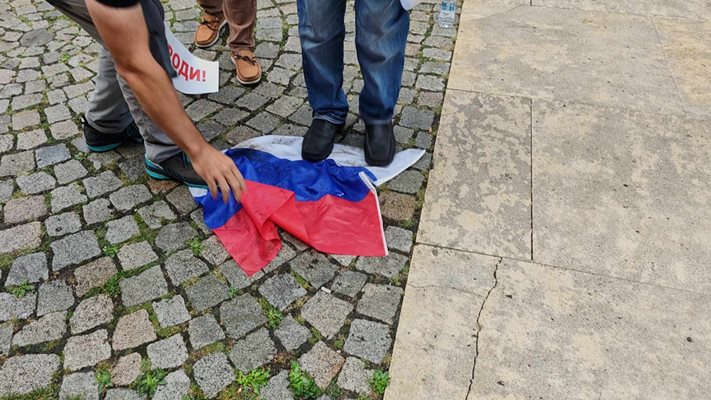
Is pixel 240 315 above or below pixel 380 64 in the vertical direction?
below

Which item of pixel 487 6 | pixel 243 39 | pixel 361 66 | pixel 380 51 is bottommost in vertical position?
pixel 487 6

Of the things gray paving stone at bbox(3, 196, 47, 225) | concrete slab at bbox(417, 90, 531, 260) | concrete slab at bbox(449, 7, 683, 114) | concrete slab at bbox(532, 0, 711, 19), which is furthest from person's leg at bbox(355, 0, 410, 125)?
concrete slab at bbox(532, 0, 711, 19)

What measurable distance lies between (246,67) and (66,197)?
1.34m

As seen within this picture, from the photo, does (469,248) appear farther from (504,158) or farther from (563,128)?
(563,128)

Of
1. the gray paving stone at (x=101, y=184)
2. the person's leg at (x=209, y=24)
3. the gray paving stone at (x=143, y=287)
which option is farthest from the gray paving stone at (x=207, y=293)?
the person's leg at (x=209, y=24)

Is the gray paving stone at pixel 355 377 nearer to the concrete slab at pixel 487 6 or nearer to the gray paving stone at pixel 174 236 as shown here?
the gray paving stone at pixel 174 236

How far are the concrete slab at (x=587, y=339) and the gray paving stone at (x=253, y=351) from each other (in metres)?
0.76

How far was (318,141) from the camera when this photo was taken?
2.86 meters

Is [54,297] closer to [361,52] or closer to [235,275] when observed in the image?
[235,275]

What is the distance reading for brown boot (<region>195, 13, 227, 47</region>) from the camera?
149 inches

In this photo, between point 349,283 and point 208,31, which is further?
point 208,31

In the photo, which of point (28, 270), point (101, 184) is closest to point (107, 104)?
point (101, 184)

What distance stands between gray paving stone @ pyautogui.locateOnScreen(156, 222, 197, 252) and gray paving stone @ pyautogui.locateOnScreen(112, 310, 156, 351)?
13.7 inches

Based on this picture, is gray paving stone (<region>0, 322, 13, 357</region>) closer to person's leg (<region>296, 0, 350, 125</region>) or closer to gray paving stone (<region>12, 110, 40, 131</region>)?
gray paving stone (<region>12, 110, 40, 131</region>)
